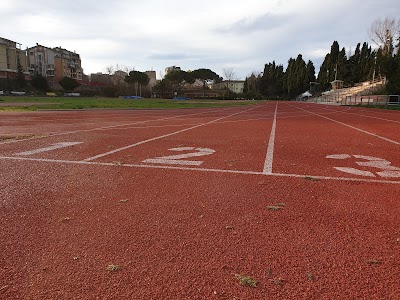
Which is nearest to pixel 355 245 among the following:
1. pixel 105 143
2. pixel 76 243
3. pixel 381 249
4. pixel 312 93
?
pixel 381 249

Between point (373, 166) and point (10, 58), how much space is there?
10557cm

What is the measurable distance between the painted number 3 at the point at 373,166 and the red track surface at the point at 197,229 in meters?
0.07

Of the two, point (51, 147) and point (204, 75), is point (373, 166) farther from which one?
point (204, 75)

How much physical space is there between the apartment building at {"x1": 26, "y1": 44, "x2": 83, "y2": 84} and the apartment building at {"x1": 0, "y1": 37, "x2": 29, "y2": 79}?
10.3 meters

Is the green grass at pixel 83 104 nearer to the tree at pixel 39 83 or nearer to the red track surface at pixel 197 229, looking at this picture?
the red track surface at pixel 197 229

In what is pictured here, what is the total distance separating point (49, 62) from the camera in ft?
365

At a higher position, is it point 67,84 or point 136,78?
point 136,78

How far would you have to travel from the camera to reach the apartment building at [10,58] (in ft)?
282

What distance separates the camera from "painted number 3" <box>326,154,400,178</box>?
4.92 m

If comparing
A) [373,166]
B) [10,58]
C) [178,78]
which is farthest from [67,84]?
[373,166]

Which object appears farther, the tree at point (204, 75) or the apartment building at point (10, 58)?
the tree at point (204, 75)

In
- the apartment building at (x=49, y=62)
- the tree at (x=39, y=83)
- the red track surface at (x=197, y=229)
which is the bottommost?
the red track surface at (x=197, y=229)

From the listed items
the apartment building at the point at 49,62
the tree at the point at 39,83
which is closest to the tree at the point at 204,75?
the tree at the point at 39,83

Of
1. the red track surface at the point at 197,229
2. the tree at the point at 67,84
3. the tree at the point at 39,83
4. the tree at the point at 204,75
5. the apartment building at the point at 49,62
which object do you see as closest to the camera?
the red track surface at the point at 197,229
